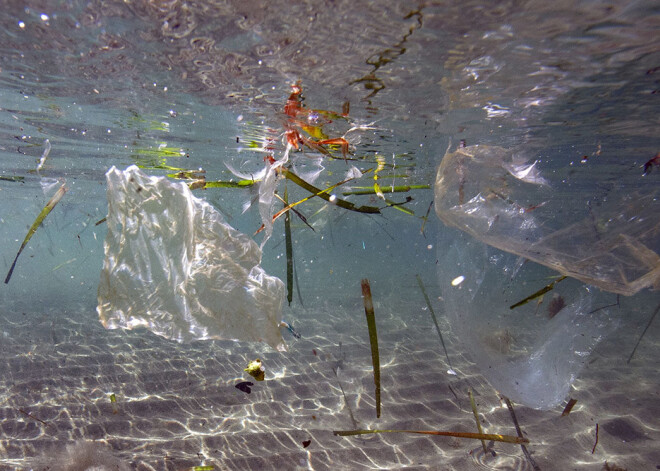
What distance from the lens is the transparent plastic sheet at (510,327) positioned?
174 inches

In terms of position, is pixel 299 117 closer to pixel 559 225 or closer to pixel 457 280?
pixel 457 280

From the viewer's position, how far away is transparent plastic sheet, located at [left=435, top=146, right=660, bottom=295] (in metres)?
3.97

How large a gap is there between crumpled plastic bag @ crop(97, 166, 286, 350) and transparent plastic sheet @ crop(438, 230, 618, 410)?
293 centimetres

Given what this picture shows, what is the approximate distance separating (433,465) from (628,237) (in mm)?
4037

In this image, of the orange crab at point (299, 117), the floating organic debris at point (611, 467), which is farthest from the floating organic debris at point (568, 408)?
the orange crab at point (299, 117)

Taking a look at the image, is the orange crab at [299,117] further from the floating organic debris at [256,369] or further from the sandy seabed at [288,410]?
the sandy seabed at [288,410]

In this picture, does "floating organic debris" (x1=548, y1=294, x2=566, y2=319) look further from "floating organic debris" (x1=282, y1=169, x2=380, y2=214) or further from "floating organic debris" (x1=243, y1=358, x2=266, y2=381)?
"floating organic debris" (x1=243, y1=358, x2=266, y2=381)

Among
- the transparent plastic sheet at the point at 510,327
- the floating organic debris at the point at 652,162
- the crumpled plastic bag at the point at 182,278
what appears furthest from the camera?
the floating organic debris at the point at 652,162

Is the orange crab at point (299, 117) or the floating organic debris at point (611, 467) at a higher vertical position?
the orange crab at point (299, 117)

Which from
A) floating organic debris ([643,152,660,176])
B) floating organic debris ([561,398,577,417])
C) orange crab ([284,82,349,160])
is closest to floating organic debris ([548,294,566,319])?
floating organic debris ([561,398,577,417])

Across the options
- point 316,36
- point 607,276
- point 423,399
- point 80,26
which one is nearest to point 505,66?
point 316,36

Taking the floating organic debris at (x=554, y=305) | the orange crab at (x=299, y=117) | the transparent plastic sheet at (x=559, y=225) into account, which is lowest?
the floating organic debris at (x=554, y=305)

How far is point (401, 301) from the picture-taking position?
21.1 metres

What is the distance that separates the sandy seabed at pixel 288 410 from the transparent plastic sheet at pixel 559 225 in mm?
3194
